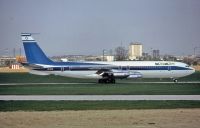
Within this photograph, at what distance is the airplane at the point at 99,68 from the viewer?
170 ft

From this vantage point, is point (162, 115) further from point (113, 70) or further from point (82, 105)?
point (113, 70)

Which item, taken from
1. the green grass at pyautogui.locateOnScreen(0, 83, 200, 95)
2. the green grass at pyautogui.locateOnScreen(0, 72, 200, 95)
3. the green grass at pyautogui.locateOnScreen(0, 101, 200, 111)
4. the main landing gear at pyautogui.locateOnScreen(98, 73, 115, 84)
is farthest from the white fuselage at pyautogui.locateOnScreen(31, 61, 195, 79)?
the green grass at pyautogui.locateOnScreen(0, 101, 200, 111)

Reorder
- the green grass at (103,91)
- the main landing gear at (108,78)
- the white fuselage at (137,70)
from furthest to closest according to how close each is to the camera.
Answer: the white fuselage at (137,70) → the main landing gear at (108,78) → the green grass at (103,91)

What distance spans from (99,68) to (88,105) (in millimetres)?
29237

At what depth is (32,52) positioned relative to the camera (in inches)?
2100

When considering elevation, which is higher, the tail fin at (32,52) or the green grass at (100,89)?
the tail fin at (32,52)

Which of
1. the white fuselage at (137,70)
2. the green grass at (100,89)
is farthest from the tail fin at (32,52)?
the green grass at (100,89)

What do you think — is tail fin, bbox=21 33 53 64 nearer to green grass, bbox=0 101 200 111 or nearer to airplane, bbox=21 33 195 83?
airplane, bbox=21 33 195 83

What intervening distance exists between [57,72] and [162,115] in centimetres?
3422

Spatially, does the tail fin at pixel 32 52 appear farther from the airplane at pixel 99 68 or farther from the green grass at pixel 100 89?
the green grass at pixel 100 89

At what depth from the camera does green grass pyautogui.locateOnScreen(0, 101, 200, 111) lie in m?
22.1

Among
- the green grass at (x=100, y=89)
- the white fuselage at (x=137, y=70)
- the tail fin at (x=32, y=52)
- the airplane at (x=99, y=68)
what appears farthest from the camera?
the tail fin at (x=32, y=52)

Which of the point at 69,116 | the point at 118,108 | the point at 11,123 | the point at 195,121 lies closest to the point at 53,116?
the point at 69,116

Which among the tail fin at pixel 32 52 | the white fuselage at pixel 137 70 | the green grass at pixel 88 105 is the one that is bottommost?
the green grass at pixel 88 105
